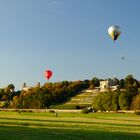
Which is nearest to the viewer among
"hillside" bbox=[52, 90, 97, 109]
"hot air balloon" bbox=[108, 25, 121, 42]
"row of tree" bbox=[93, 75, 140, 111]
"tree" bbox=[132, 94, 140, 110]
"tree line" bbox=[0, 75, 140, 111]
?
"hot air balloon" bbox=[108, 25, 121, 42]

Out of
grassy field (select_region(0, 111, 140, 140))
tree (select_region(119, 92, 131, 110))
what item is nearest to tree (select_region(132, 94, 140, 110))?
tree (select_region(119, 92, 131, 110))

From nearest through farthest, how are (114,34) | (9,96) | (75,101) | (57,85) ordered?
(114,34) < (75,101) < (57,85) < (9,96)

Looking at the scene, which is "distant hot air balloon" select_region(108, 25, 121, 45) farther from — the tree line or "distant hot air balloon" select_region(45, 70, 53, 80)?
the tree line

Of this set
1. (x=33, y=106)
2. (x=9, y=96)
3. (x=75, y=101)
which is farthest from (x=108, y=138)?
(x=9, y=96)

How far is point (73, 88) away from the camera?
618 ft

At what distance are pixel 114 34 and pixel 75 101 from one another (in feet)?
346

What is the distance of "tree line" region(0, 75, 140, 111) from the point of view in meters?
118

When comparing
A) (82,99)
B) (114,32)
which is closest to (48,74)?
(114,32)

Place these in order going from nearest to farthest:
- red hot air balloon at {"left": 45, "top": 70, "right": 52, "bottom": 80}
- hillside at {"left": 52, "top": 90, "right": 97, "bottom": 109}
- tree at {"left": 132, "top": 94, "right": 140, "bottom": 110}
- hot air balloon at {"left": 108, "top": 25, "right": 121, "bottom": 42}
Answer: hot air balloon at {"left": 108, "top": 25, "right": 121, "bottom": 42}, red hot air balloon at {"left": 45, "top": 70, "right": 52, "bottom": 80}, tree at {"left": 132, "top": 94, "right": 140, "bottom": 110}, hillside at {"left": 52, "top": 90, "right": 97, "bottom": 109}

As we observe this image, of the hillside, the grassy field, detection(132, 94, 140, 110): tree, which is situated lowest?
the grassy field

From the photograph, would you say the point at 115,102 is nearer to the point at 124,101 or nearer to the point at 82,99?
the point at 124,101

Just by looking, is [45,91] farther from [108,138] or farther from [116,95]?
[108,138]

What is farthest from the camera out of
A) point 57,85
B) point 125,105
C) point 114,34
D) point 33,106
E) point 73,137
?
point 57,85

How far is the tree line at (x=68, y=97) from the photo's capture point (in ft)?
389
